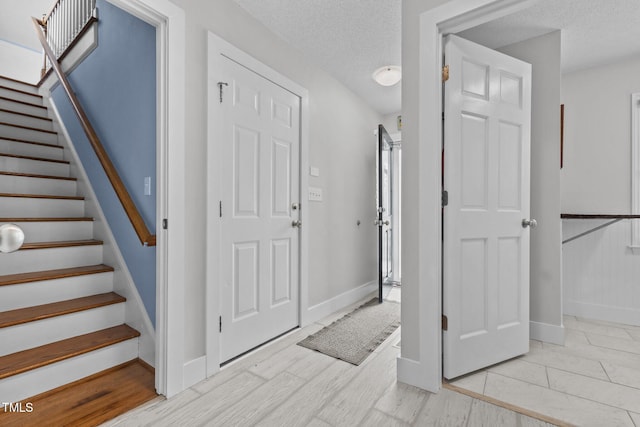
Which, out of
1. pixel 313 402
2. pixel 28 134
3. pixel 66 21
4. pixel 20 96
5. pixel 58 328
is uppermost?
pixel 66 21

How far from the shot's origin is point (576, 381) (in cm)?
176

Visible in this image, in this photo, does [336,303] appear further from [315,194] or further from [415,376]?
[415,376]

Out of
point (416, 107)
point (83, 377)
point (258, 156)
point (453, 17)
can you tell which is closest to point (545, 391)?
point (416, 107)

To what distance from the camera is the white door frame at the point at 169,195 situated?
1627 millimetres

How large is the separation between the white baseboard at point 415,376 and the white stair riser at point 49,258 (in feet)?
7.68

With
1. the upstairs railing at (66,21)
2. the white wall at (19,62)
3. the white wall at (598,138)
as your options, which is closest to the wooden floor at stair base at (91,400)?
the upstairs railing at (66,21)

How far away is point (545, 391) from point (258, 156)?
7.22ft

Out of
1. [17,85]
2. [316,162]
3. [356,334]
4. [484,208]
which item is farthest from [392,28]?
[17,85]

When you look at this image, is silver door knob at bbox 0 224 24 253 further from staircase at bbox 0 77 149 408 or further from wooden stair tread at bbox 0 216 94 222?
wooden stair tread at bbox 0 216 94 222

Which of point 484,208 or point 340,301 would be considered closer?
point 484,208

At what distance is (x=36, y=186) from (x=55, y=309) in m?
1.37

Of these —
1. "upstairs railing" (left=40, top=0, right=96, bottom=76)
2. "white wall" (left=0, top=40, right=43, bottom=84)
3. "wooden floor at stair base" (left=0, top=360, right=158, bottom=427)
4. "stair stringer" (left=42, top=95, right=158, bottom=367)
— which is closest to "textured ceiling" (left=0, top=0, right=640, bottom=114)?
"upstairs railing" (left=40, top=0, right=96, bottom=76)

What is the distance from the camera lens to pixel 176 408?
Result: 1529mm

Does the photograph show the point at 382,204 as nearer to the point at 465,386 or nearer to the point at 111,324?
the point at 465,386
